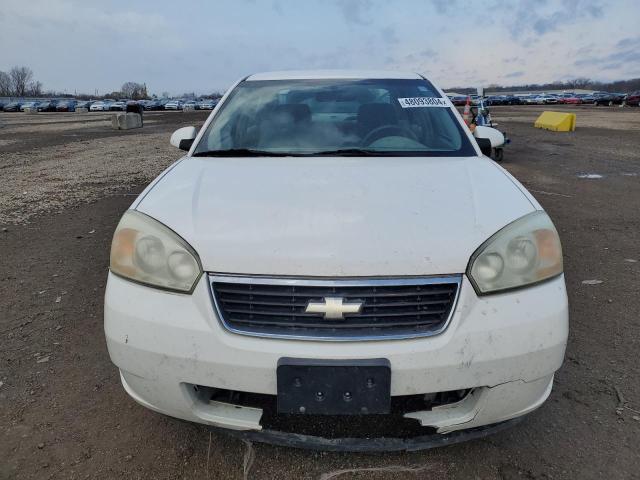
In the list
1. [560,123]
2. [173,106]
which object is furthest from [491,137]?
[173,106]

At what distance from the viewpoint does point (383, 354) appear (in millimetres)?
1638

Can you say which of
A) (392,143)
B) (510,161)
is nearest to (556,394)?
(392,143)

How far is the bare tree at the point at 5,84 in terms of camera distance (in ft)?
365

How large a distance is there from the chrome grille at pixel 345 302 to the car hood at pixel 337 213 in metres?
0.04

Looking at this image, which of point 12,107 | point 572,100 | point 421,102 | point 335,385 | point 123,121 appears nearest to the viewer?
point 335,385

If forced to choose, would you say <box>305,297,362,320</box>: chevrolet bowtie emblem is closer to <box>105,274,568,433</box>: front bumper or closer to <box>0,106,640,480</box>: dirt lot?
<box>105,274,568,433</box>: front bumper

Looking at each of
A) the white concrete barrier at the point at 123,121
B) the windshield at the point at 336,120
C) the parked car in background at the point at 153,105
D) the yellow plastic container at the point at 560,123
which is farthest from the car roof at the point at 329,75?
the parked car in background at the point at 153,105

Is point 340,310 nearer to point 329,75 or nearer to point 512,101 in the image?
point 329,75

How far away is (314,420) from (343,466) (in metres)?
0.26

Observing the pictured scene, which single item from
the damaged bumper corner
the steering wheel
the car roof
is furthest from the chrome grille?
the car roof

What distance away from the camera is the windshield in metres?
2.79

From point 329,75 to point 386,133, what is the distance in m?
0.83

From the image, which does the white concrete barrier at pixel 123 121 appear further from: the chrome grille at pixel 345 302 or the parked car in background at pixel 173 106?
the parked car in background at pixel 173 106

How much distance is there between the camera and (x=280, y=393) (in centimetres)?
166
